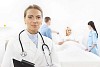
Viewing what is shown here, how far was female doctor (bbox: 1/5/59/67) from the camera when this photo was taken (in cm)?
150

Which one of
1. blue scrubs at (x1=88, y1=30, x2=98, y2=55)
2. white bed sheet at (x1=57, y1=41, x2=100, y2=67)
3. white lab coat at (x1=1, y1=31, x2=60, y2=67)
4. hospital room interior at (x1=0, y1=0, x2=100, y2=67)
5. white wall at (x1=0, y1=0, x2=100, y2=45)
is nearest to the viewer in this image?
white lab coat at (x1=1, y1=31, x2=60, y2=67)

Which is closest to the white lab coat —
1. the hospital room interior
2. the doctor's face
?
the doctor's face

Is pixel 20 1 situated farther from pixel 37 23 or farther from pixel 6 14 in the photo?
pixel 37 23

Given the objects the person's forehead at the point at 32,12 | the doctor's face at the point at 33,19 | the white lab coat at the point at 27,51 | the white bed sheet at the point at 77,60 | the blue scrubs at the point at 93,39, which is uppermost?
the person's forehead at the point at 32,12

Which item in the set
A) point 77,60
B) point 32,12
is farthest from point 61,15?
point 32,12

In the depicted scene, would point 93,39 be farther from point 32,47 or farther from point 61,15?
point 32,47

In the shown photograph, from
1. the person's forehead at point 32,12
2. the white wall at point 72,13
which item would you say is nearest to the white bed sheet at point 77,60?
the person's forehead at point 32,12

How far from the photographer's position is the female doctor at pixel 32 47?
1505 millimetres

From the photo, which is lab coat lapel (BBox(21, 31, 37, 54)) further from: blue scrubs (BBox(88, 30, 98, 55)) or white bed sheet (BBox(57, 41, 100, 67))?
blue scrubs (BBox(88, 30, 98, 55))

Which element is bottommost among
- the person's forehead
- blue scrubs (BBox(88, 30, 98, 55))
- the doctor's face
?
blue scrubs (BBox(88, 30, 98, 55))

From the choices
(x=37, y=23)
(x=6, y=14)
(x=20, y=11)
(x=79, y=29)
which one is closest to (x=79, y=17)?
(x=79, y=29)

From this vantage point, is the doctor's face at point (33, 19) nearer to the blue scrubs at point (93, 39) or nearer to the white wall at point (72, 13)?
the blue scrubs at point (93, 39)

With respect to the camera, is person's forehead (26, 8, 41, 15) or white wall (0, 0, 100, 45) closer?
person's forehead (26, 8, 41, 15)

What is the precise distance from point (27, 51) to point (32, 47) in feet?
0.18
